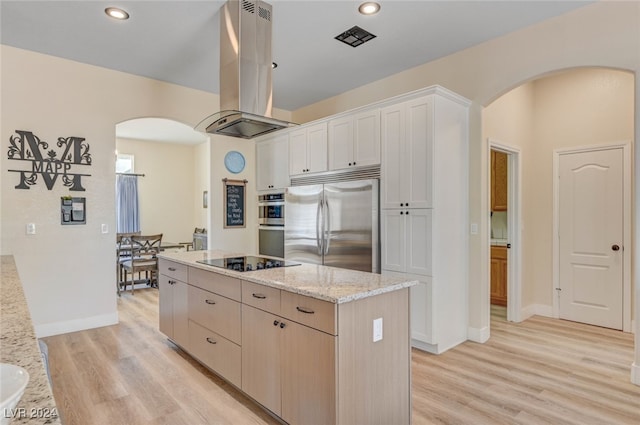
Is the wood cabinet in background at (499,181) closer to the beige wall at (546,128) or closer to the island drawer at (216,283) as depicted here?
the beige wall at (546,128)

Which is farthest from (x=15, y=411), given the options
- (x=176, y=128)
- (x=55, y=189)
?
(x=176, y=128)

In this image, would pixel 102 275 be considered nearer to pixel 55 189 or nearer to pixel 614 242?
pixel 55 189

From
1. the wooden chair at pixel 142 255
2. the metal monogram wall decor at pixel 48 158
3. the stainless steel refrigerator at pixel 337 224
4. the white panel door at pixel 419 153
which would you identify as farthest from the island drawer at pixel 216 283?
the wooden chair at pixel 142 255

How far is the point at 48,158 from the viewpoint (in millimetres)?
3744

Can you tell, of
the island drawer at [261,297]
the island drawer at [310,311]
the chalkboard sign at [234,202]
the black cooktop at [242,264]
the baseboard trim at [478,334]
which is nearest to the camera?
the island drawer at [310,311]

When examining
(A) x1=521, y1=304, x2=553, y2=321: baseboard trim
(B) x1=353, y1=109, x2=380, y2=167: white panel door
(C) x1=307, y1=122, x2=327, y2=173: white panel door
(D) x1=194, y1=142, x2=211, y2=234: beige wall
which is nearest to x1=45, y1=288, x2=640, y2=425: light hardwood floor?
(A) x1=521, y1=304, x2=553, y2=321: baseboard trim

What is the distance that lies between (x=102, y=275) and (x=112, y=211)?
28.8 inches

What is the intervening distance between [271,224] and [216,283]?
2395mm

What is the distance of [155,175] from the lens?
26.6 ft

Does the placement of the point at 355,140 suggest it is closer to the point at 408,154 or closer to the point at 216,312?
the point at 408,154

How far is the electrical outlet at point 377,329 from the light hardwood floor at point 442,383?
75 centimetres

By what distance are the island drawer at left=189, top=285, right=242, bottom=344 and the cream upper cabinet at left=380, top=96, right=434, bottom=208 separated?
1.81 m

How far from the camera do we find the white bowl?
583 mm

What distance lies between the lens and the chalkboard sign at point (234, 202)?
16.7ft
